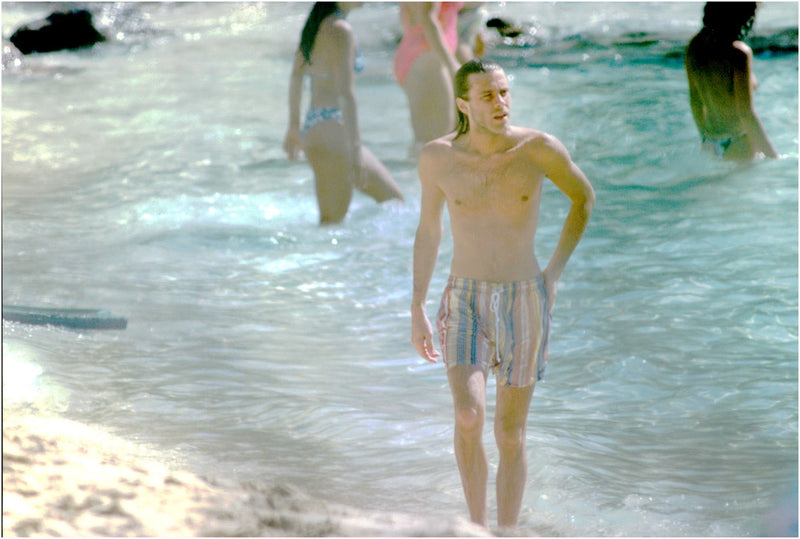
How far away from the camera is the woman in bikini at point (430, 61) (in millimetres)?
8453

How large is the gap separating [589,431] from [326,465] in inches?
50.9

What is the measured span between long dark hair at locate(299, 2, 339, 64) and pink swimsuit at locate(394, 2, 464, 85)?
1815 millimetres

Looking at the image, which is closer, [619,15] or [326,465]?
[326,465]

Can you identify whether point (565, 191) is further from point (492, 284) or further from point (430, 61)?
point (430, 61)

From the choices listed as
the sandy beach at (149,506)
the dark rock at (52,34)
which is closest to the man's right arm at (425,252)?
the sandy beach at (149,506)

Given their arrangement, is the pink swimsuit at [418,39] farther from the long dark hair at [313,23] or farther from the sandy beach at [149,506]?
the sandy beach at [149,506]

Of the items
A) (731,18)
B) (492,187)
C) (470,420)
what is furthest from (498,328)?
(731,18)

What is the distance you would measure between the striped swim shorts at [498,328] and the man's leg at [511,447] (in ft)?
0.21

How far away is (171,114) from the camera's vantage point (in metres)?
14.2

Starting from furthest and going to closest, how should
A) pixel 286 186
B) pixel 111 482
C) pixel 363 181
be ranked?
pixel 286 186 → pixel 363 181 → pixel 111 482

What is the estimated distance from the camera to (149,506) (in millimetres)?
3510

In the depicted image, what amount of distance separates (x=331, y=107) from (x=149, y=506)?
166 inches

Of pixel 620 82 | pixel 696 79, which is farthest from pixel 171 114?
pixel 696 79

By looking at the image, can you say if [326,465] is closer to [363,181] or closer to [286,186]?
[363,181]
